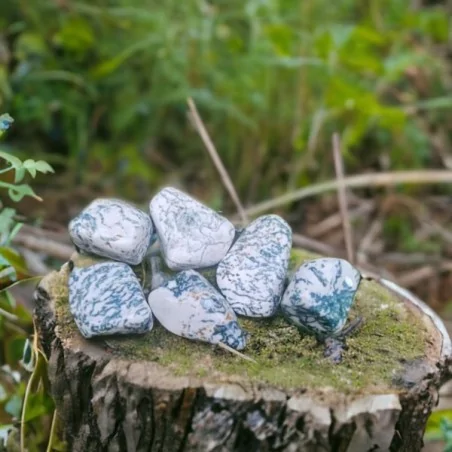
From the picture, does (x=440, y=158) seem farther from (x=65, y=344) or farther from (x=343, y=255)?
(x=65, y=344)

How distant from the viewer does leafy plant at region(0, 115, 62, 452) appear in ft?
4.00

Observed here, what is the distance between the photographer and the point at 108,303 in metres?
1.07

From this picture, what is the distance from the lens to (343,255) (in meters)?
2.17

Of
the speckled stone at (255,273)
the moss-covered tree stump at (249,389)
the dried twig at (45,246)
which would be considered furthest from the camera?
the dried twig at (45,246)

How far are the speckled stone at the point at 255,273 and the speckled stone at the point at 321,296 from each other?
27 mm

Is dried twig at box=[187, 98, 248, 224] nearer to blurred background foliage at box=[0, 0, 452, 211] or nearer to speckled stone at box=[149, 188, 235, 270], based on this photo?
speckled stone at box=[149, 188, 235, 270]

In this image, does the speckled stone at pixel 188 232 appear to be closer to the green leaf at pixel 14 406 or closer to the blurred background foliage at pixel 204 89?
the green leaf at pixel 14 406

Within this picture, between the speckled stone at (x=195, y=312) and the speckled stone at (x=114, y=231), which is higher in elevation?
the speckled stone at (x=114, y=231)

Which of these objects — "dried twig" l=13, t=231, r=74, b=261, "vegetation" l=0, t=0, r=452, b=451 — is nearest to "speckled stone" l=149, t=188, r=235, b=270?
"dried twig" l=13, t=231, r=74, b=261

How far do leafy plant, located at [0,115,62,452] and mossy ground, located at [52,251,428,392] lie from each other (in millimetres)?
150

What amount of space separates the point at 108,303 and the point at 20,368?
55cm

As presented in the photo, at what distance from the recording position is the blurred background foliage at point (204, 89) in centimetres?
229

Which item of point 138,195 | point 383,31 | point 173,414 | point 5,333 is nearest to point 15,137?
point 138,195

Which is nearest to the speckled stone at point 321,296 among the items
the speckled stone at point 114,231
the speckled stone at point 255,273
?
the speckled stone at point 255,273
